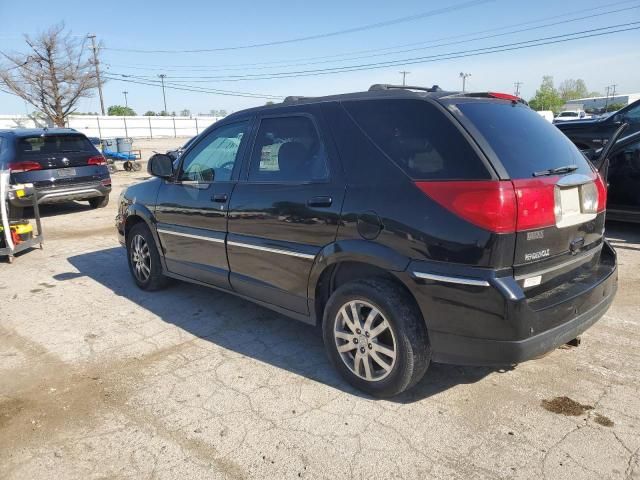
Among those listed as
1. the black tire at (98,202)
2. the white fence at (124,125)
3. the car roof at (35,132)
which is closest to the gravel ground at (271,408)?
the car roof at (35,132)

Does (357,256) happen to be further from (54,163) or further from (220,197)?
(54,163)

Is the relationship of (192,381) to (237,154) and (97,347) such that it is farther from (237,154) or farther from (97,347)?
(237,154)

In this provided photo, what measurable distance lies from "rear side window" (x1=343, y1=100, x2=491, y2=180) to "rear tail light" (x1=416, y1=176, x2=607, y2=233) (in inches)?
2.6

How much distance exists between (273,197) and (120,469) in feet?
6.36

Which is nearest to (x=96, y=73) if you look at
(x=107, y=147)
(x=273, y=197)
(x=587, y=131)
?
(x=107, y=147)

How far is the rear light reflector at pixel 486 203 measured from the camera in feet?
8.20

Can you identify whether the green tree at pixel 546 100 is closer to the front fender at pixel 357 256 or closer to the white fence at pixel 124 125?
the white fence at pixel 124 125

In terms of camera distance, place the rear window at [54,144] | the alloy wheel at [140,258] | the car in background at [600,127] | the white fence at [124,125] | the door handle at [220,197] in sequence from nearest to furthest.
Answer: the door handle at [220,197], the alloy wheel at [140,258], the car in background at [600,127], the rear window at [54,144], the white fence at [124,125]

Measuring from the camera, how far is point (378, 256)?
9.52 ft

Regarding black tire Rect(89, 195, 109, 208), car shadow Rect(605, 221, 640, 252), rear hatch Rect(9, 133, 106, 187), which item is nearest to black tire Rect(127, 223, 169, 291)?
rear hatch Rect(9, 133, 106, 187)

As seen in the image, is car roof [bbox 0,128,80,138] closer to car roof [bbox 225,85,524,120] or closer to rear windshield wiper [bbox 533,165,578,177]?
car roof [bbox 225,85,524,120]

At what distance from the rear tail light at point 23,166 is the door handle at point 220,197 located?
6838 millimetres

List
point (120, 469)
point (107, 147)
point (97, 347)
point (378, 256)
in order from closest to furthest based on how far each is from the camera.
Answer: point (120, 469)
point (378, 256)
point (97, 347)
point (107, 147)

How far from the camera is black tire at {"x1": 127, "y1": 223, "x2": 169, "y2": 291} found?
5.13 m
